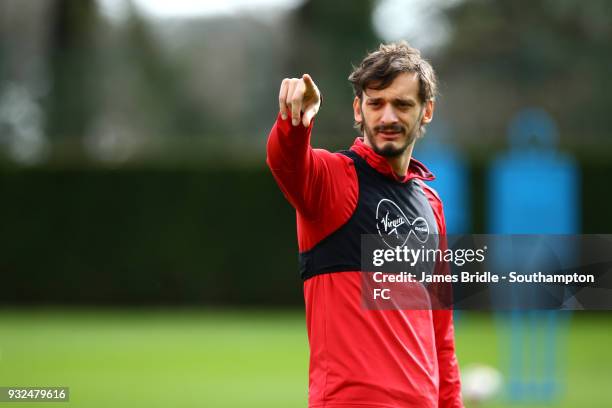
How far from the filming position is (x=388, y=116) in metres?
3.47

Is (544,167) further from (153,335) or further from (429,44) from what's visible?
(429,44)

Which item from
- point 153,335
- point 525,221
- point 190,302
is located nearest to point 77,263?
point 190,302

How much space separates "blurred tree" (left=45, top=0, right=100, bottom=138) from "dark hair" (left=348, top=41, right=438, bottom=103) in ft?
60.1

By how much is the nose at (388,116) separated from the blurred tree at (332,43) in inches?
752

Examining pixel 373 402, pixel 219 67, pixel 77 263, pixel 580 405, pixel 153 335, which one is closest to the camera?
pixel 373 402

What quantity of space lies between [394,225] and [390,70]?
22.1 inches

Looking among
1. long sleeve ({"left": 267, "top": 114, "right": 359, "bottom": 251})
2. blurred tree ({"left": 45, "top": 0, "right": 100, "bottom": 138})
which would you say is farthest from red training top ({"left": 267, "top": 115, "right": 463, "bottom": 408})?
blurred tree ({"left": 45, "top": 0, "right": 100, "bottom": 138})

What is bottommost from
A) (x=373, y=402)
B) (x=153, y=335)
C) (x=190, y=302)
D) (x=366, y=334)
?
(x=373, y=402)

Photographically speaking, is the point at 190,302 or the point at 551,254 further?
the point at 190,302

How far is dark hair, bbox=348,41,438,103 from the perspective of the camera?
3500 mm

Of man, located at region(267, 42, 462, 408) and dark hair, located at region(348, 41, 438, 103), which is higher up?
dark hair, located at region(348, 41, 438, 103)

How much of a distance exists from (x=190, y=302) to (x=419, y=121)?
15.2 metres

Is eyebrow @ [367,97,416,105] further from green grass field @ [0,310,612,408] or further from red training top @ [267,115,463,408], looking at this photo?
green grass field @ [0,310,612,408]

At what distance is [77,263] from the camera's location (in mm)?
18312
